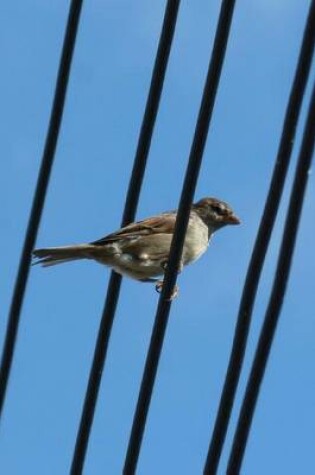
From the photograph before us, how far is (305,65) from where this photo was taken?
446 cm

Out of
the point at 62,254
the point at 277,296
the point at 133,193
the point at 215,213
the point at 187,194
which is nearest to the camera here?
the point at 277,296

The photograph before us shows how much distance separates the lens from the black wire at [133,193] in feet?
17.2

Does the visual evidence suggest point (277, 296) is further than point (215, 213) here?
No

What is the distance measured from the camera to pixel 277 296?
4.63m

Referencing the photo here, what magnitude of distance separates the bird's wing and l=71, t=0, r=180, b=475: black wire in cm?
399

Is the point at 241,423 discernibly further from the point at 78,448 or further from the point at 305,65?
the point at 305,65

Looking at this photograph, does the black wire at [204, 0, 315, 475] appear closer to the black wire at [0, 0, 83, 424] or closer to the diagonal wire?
the diagonal wire

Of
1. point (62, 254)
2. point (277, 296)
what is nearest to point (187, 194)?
point (277, 296)

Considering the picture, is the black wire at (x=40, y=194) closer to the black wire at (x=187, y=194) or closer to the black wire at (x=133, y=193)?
the black wire at (x=133, y=193)

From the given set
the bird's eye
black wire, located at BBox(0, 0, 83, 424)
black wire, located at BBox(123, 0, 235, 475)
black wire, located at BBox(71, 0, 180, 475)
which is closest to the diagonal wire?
black wire, located at BBox(123, 0, 235, 475)

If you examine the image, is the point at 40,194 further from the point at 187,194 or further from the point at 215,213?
the point at 215,213

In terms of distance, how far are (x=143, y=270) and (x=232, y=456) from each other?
5094 mm

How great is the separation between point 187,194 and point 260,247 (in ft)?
1.73

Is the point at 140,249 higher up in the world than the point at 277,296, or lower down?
lower down
